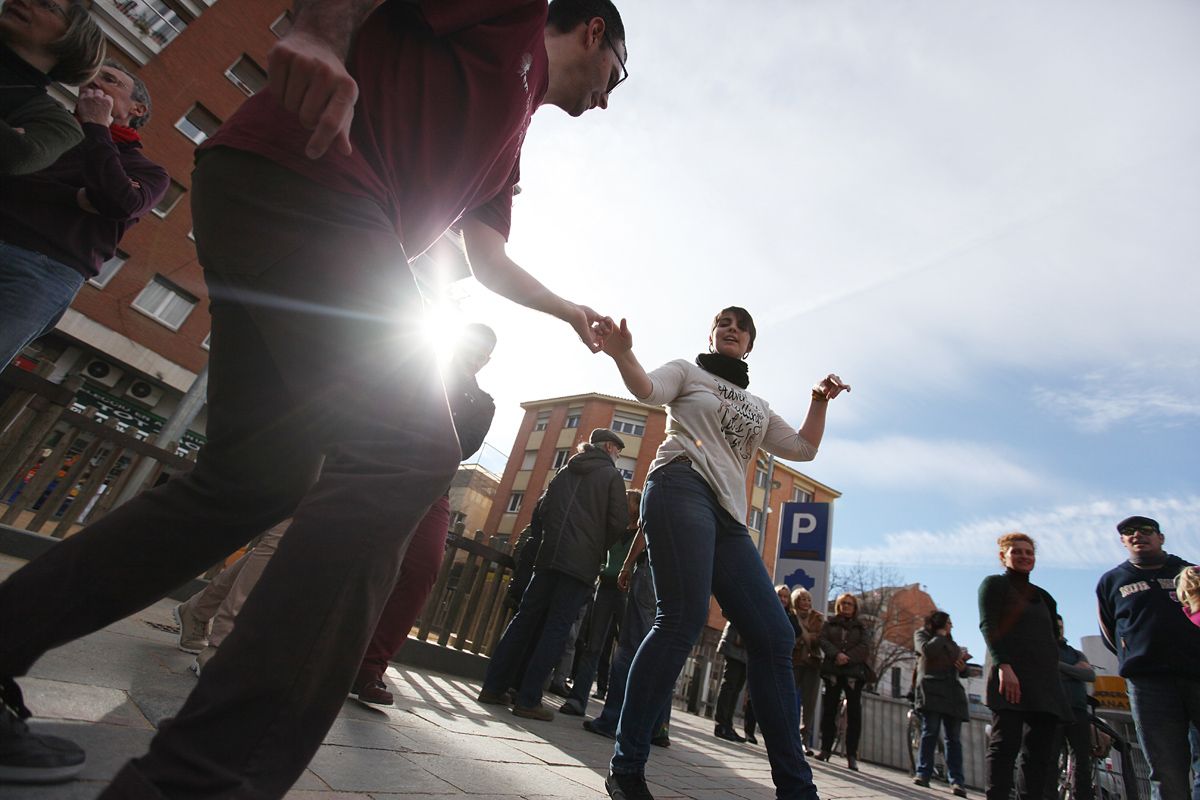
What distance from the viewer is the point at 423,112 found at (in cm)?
137

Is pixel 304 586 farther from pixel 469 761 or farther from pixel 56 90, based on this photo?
pixel 56 90

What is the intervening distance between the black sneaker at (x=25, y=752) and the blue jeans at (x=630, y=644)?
341 cm

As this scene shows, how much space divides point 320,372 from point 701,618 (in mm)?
2028

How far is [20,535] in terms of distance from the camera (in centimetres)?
490

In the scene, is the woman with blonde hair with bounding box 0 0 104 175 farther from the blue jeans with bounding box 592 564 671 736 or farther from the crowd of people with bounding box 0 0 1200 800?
the blue jeans with bounding box 592 564 671 736

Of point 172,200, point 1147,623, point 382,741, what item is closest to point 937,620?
point 1147,623

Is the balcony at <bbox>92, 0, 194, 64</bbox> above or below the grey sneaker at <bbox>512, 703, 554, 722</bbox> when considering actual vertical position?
above

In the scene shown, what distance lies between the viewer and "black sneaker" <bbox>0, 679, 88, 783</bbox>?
1.15 metres

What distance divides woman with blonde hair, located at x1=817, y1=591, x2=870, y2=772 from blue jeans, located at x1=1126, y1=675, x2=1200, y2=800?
410cm

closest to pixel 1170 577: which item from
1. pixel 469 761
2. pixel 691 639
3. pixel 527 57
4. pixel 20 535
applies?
pixel 691 639

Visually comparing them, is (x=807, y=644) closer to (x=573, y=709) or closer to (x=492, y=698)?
(x=573, y=709)

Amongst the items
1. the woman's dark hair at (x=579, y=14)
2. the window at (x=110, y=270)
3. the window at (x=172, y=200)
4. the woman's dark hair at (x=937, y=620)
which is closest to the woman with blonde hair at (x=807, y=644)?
the woman's dark hair at (x=937, y=620)

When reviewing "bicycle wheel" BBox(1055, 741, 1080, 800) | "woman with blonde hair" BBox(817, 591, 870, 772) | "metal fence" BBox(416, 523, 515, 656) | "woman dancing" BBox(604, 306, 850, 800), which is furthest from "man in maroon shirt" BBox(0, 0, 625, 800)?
"bicycle wheel" BBox(1055, 741, 1080, 800)

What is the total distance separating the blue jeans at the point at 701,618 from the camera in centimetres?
242
